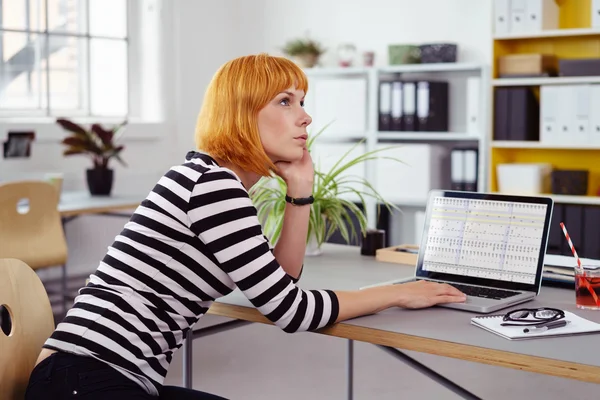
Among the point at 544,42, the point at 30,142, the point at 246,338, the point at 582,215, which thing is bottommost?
the point at 246,338

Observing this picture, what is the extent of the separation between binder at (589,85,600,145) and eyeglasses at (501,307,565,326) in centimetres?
298

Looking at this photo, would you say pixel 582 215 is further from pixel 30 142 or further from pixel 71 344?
pixel 71 344

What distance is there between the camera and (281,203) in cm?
246

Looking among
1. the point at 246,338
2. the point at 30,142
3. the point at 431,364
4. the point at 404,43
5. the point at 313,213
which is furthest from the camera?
the point at 404,43

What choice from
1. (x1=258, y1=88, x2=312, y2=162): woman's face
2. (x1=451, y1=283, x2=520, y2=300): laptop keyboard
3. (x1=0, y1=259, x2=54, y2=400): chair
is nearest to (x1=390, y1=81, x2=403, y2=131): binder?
(x1=451, y1=283, x2=520, y2=300): laptop keyboard

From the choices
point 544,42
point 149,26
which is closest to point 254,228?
point 544,42

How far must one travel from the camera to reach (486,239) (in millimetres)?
1909

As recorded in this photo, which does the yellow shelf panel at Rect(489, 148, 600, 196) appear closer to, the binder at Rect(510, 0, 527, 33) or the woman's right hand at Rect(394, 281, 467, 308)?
the binder at Rect(510, 0, 527, 33)

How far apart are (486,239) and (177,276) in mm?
747

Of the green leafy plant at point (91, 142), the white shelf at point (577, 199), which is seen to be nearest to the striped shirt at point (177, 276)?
the green leafy plant at point (91, 142)

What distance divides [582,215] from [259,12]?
2.63 metres

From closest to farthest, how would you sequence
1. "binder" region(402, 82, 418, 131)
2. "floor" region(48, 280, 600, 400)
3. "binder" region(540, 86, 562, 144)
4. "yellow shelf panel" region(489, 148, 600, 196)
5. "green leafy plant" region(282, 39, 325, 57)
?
"floor" region(48, 280, 600, 400) < "binder" region(540, 86, 562, 144) < "yellow shelf panel" region(489, 148, 600, 196) < "binder" region(402, 82, 418, 131) < "green leafy plant" region(282, 39, 325, 57)

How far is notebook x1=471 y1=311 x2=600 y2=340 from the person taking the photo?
58.2 inches

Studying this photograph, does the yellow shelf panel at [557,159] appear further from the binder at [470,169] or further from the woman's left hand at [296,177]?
the woman's left hand at [296,177]
